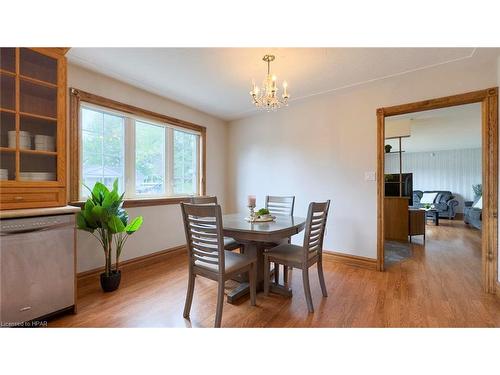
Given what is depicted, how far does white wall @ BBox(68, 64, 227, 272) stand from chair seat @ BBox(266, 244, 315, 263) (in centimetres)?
186

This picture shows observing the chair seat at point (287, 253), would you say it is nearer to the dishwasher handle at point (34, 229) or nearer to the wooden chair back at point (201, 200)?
the wooden chair back at point (201, 200)

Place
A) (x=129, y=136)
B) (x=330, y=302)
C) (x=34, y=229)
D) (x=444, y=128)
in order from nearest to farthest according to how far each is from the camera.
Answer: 1. (x=34, y=229)
2. (x=330, y=302)
3. (x=129, y=136)
4. (x=444, y=128)

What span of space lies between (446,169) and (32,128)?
34.1 ft

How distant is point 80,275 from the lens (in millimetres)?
2430

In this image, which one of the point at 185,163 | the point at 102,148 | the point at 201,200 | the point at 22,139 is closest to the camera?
the point at 22,139

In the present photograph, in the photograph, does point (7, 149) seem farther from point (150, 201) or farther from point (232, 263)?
point (232, 263)

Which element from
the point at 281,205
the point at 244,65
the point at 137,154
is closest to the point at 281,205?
the point at 281,205

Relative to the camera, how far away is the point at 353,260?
10.1ft

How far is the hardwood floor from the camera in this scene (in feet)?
5.83

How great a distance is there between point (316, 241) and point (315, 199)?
1.40 m

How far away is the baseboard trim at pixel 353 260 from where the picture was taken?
2.94 metres

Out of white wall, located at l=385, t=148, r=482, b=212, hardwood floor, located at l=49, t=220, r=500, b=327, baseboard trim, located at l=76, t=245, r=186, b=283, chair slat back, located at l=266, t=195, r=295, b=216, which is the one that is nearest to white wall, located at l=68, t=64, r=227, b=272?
baseboard trim, located at l=76, t=245, r=186, b=283

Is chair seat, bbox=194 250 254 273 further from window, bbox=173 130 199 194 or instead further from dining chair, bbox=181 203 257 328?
window, bbox=173 130 199 194
